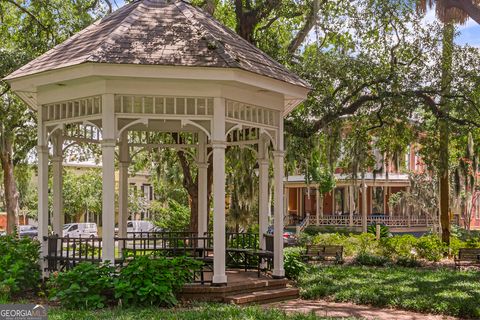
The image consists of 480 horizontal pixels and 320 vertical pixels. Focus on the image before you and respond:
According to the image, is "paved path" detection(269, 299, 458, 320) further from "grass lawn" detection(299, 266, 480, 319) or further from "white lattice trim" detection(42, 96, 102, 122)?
"white lattice trim" detection(42, 96, 102, 122)

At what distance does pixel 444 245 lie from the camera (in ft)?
78.0

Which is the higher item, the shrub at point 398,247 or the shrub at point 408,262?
the shrub at point 398,247

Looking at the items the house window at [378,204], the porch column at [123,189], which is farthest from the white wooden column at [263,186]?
the house window at [378,204]

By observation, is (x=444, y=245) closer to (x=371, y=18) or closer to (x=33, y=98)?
(x=371, y=18)

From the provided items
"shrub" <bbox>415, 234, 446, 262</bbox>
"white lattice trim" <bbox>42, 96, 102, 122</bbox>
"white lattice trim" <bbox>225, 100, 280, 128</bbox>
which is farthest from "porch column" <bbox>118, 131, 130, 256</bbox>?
"shrub" <bbox>415, 234, 446, 262</bbox>

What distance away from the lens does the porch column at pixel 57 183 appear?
13688 mm

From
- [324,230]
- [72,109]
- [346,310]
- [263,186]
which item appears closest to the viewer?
[346,310]

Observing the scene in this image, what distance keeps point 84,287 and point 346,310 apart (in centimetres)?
483

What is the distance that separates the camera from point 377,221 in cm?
4275

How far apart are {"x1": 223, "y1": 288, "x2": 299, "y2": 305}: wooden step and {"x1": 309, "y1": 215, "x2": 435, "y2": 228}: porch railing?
29993 mm

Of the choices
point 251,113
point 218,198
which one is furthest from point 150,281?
point 251,113

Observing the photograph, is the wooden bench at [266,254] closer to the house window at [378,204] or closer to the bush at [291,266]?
the bush at [291,266]

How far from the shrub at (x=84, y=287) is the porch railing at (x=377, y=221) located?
107 feet

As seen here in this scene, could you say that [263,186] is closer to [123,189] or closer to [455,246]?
[123,189]
